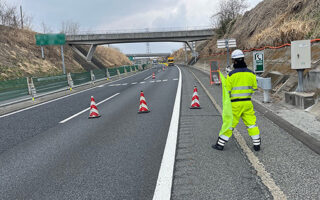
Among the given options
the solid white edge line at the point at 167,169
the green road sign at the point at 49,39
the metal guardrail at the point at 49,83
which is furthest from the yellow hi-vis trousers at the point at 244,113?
the green road sign at the point at 49,39

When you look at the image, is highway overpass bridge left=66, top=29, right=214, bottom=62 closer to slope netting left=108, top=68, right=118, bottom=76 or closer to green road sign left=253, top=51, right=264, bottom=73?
slope netting left=108, top=68, right=118, bottom=76

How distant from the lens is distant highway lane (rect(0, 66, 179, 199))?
3406 mm

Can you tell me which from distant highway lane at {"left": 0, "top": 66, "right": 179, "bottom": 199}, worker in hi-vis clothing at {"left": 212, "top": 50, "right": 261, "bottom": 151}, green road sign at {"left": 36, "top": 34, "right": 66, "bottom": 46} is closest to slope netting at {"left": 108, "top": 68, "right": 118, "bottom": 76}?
green road sign at {"left": 36, "top": 34, "right": 66, "bottom": 46}

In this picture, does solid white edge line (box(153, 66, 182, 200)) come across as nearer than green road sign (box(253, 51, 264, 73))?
Yes

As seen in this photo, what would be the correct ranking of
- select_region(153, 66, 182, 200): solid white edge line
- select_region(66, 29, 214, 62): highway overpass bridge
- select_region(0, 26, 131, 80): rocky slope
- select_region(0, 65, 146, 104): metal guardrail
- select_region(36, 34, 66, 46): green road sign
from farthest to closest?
1. select_region(66, 29, 214, 62): highway overpass bridge
2. select_region(36, 34, 66, 46): green road sign
3. select_region(0, 26, 131, 80): rocky slope
4. select_region(0, 65, 146, 104): metal guardrail
5. select_region(153, 66, 182, 200): solid white edge line

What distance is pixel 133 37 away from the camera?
54219 mm

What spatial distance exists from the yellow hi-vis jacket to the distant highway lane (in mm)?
1672

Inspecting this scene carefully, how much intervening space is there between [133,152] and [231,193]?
2143 mm

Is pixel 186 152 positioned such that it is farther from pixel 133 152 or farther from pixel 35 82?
pixel 35 82

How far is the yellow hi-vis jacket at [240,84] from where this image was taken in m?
4.52

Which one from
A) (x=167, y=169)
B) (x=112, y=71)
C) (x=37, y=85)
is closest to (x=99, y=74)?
(x=112, y=71)

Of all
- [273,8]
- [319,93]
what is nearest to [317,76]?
[319,93]

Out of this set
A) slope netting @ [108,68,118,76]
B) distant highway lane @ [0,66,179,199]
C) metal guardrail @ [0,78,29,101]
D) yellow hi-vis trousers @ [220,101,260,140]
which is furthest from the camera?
slope netting @ [108,68,118,76]

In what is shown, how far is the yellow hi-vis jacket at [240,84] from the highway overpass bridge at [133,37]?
5150 cm
